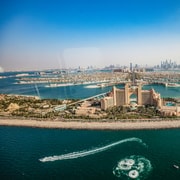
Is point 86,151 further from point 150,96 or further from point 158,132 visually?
point 150,96

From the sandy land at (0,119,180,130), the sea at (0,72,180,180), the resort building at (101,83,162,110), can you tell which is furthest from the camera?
the resort building at (101,83,162,110)

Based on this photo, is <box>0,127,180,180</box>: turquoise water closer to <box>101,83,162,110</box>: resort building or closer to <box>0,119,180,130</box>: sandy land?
<box>0,119,180,130</box>: sandy land

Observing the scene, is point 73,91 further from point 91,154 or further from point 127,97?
point 91,154

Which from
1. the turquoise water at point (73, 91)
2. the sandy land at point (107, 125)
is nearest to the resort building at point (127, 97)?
the sandy land at point (107, 125)

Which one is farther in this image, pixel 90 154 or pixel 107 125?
pixel 107 125

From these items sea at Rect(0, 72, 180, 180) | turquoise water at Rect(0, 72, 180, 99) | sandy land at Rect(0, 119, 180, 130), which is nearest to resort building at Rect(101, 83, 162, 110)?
sandy land at Rect(0, 119, 180, 130)

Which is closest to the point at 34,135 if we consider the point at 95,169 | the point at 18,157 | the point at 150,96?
the point at 18,157

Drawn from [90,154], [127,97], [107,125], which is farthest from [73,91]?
[90,154]

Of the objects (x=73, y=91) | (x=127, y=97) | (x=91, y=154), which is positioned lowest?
(x=73, y=91)
